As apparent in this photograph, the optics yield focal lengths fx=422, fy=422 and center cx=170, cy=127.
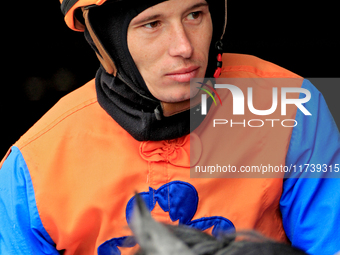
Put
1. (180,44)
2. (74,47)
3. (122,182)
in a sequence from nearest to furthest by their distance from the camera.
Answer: (180,44), (122,182), (74,47)

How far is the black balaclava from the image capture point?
1.57 m

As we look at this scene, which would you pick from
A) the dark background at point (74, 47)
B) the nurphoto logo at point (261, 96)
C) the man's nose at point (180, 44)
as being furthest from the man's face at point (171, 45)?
the dark background at point (74, 47)

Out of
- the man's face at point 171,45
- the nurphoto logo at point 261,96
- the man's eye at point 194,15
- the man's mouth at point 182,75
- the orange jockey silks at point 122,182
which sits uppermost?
the man's eye at point 194,15

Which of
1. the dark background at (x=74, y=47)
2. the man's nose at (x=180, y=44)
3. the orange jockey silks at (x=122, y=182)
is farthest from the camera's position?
the dark background at (x=74, y=47)

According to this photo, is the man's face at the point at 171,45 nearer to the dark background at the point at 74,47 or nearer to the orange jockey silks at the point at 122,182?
the orange jockey silks at the point at 122,182

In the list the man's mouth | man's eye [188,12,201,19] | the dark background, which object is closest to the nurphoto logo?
the man's mouth

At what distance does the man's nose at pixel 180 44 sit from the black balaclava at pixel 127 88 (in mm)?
171

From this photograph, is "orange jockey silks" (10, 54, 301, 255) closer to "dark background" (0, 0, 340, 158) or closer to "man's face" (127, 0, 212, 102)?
"man's face" (127, 0, 212, 102)

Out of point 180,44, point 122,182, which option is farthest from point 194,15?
point 122,182

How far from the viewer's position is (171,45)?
59.3 inches

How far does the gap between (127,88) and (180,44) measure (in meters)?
0.31

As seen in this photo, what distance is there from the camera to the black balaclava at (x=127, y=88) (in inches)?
61.9

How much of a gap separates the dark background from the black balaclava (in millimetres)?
1409

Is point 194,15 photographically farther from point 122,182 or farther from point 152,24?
point 122,182
